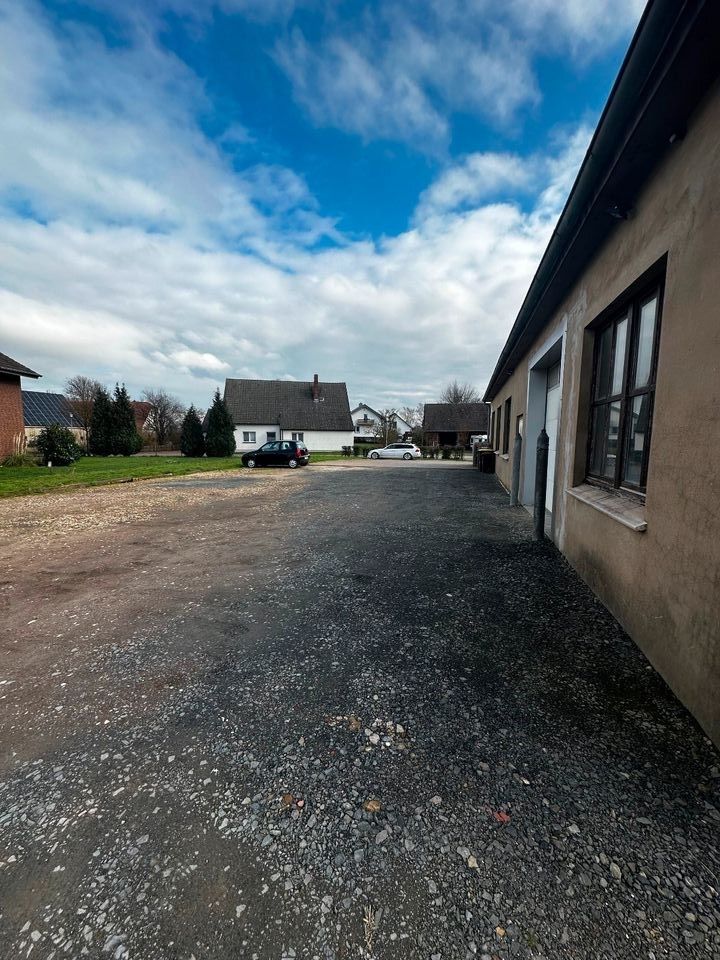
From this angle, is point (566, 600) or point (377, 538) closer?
point (566, 600)

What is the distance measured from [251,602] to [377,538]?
2748 millimetres

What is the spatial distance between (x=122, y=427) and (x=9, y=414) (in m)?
11.6

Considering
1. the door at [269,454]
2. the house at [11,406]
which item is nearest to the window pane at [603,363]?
the door at [269,454]

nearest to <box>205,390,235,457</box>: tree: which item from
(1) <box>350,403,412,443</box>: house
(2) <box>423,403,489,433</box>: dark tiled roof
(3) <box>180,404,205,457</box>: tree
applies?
(3) <box>180,404,205,457</box>: tree

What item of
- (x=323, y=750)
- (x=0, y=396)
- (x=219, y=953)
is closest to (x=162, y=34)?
(x=323, y=750)

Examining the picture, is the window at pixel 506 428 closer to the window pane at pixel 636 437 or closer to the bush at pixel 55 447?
the window pane at pixel 636 437

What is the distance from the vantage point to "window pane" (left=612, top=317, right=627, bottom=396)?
402cm

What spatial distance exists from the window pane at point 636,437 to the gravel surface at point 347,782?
125cm

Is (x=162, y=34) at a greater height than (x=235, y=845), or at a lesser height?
greater

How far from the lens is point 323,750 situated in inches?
81.4

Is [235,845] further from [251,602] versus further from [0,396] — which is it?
[0,396]

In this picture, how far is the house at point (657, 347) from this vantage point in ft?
7.43

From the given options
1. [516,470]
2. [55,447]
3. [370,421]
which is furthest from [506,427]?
[370,421]

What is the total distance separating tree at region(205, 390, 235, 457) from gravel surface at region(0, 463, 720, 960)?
2655cm
